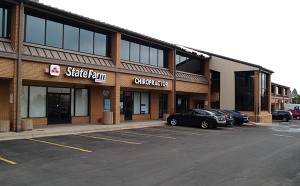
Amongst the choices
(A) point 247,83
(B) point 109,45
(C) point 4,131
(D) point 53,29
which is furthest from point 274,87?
(C) point 4,131

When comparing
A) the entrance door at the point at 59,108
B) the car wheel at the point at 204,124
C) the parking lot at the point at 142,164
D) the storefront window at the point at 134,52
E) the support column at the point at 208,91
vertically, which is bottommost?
the parking lot at the point at 142,164

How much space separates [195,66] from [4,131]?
23172 millimetres

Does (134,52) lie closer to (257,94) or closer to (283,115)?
(257,94)

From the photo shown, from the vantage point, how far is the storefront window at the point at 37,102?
63.6 feet

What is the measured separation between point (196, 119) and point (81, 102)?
877cm

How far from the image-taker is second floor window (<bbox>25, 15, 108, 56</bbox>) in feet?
60.1

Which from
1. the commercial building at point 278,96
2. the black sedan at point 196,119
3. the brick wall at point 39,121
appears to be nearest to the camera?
the brick wall at point 39,121

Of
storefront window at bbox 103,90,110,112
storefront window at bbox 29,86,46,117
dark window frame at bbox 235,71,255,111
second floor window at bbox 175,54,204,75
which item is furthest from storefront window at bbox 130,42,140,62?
dark window frame at bbox 235,71,255,111

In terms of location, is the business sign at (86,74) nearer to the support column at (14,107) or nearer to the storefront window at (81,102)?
the storefront window at (81,102)

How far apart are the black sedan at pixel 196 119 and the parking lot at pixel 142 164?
9022 mm

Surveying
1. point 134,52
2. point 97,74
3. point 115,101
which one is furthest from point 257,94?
point 97,74

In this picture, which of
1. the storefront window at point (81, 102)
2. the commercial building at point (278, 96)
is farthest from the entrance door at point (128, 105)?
the commercial building at point (278, 96)

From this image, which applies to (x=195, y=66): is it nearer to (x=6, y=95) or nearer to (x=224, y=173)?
(x=6, y=95)

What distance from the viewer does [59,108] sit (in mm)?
21234
